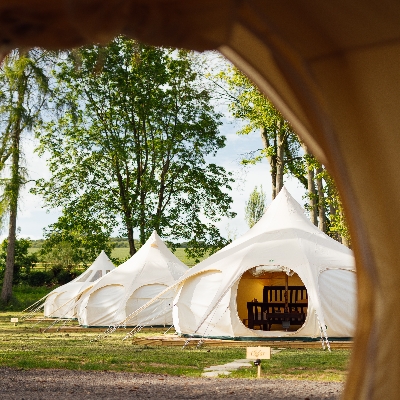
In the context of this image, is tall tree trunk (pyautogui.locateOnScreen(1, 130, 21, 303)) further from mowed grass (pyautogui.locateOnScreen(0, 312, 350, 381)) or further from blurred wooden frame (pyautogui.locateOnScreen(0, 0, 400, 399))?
blurred wooden frame (pyautogui.locateOnScreen(0, 0, 400, 399))

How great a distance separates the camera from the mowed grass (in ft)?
31.1

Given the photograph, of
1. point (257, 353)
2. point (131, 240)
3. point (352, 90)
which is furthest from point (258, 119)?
point (352, 90)

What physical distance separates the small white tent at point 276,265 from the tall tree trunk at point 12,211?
44.8 feet

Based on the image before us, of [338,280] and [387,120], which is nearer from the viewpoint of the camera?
[387,120]

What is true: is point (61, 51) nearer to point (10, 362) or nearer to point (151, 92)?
point (10, 362)

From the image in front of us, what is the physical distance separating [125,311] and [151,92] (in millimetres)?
12939

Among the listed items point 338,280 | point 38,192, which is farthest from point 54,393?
point 38,192

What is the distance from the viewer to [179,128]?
29.7 meters

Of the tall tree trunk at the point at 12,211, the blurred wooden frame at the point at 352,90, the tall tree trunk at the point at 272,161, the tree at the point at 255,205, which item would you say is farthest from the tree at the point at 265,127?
the tree at the point at 255,205

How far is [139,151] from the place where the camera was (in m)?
29.7

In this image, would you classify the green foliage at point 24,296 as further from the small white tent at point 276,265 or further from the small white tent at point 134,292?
the small white tent at point 276,265

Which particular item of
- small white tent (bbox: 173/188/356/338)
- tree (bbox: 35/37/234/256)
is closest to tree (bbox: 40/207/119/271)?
tree (bbox: 35/37/234/256)

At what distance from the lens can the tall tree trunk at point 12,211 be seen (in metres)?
26.7

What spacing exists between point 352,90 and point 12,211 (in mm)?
26533
